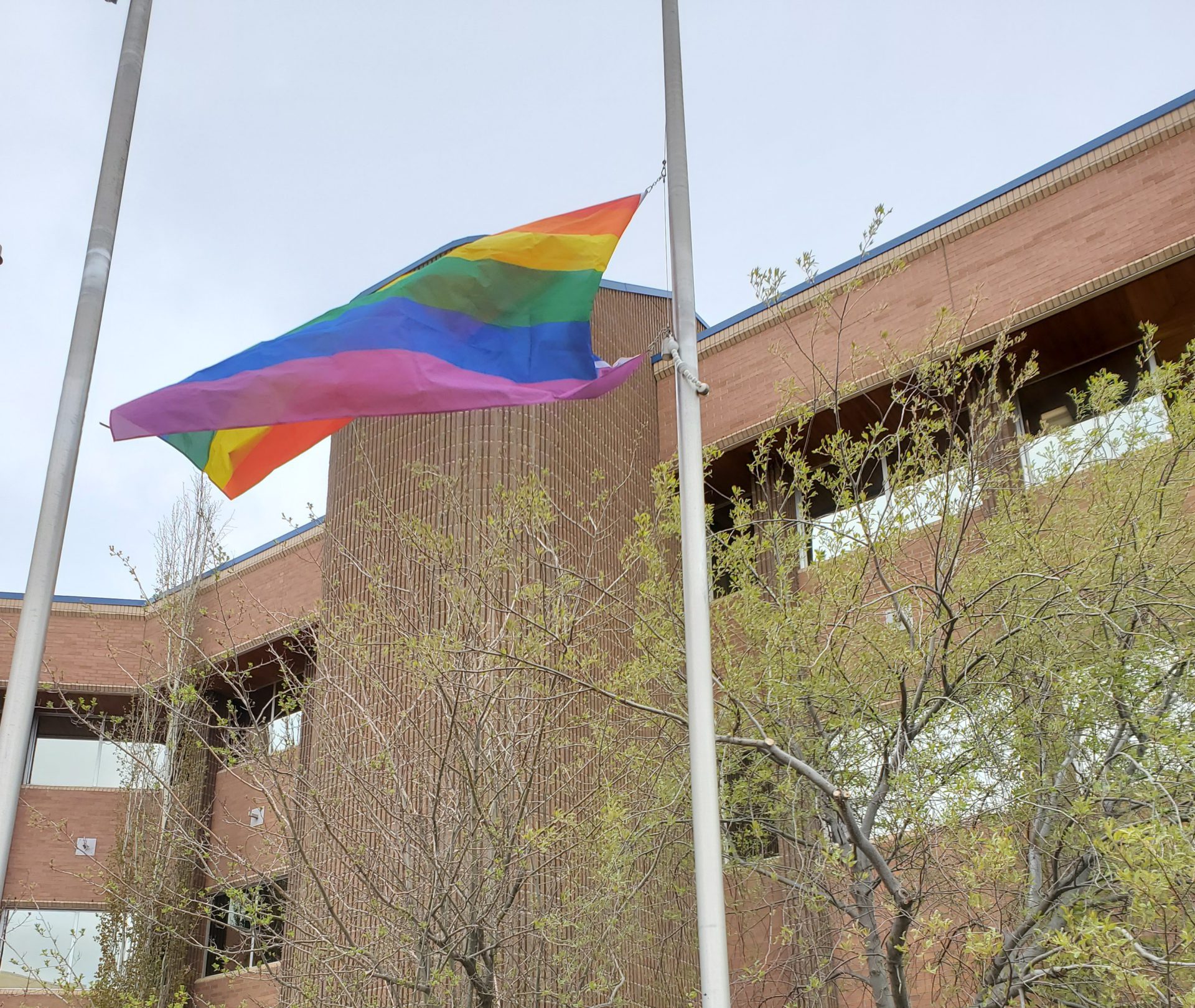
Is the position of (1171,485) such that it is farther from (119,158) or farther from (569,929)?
(119,158)

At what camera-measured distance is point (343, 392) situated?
687 cm

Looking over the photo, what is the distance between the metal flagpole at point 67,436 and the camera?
549cm

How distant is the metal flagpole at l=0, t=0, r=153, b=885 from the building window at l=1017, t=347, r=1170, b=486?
649 centimetres

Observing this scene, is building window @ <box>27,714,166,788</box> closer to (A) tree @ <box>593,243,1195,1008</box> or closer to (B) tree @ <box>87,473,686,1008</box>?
(B) tree @ <box>87,473,686,1008</box>

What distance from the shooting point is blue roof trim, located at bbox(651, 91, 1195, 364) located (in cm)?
1282

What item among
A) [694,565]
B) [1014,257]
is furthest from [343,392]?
[1014,257]

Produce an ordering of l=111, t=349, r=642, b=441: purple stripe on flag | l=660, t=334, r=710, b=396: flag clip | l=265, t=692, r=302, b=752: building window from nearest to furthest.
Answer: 1. l=111, t=349, r=642, b=441: purple stripe on flag
2. l=660, t=334, r=710, b=396: flag clip
3. l=265, t=692, r=302, b=752: building window

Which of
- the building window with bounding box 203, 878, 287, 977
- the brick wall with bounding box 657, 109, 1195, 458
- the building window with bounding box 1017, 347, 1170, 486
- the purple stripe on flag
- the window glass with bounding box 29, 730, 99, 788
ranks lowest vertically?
the building window with bounding box 203, 878, 287, 977

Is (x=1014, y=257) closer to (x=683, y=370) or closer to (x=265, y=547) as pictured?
(x=683, y=370)

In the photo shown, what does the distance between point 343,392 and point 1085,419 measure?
25.8ft

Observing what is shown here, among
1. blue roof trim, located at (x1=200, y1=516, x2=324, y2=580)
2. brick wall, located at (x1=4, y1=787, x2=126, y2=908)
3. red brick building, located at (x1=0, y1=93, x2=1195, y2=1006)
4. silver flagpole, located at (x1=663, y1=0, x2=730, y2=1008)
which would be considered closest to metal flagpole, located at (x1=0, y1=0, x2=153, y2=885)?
silver flagpole, located at (x1=663, y1=0, x2=730, y2=1008)

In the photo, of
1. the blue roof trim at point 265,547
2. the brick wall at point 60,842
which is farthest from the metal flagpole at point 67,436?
the brick wall at point 60,842

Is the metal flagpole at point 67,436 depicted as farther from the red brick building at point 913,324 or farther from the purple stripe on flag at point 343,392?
the red brick building at point 913,324

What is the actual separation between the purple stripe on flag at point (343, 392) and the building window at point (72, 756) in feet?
51.8
